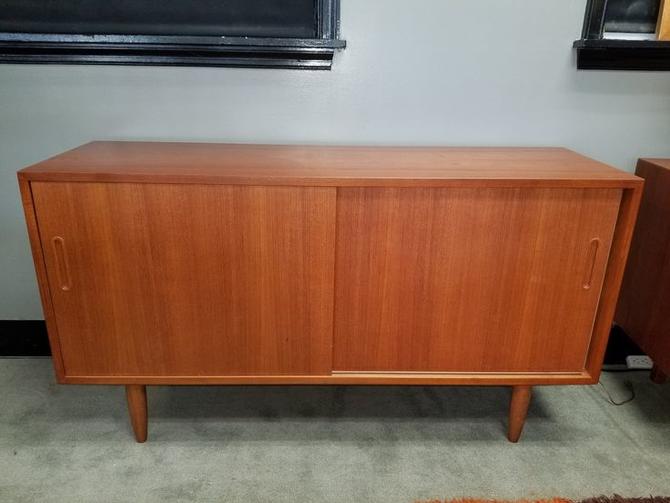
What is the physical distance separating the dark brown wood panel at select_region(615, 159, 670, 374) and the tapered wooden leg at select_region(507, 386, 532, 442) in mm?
367

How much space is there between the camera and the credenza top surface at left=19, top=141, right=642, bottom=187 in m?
0.96

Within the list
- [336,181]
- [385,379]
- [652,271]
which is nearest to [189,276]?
[336,181]

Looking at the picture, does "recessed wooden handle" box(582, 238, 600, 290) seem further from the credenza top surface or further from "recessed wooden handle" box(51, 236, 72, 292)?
"recessed wooden handle" box(51, 236, 72, 292)

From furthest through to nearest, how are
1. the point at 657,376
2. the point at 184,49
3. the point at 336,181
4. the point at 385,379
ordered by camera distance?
the point at 657,376 < the point at 184,49 < the point at 385,379 < the point at 336,181

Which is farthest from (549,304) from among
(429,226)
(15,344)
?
(15,344)

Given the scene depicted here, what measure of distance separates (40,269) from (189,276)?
0.29 metres

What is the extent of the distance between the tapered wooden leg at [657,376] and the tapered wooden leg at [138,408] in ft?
4.59

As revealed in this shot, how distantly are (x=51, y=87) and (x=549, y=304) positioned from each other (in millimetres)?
1311

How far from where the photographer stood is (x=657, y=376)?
1467mm

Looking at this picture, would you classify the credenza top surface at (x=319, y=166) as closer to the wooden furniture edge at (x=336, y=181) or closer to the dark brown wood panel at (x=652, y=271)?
the wooden furniture edge at (x=336, y=181)

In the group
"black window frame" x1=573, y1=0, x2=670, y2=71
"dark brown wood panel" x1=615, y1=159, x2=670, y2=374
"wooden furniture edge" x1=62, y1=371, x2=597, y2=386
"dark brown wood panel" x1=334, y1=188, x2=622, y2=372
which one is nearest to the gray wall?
"black window frame" x1=573, y1=0, x2=670, y2=71

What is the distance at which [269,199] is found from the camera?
38.7 inches

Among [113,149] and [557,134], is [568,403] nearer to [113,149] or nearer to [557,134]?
[557,134]

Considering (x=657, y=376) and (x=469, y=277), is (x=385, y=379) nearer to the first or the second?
(x=469, y=277)
